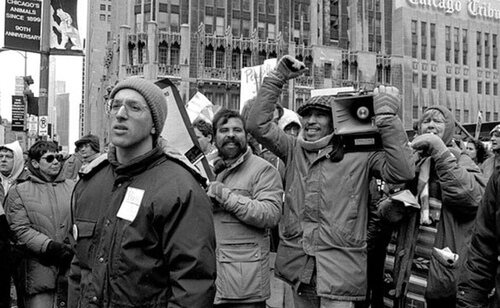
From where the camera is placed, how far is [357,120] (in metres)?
4.15

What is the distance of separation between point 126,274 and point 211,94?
4994 centimetres

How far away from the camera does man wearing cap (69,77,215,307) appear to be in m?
2.58

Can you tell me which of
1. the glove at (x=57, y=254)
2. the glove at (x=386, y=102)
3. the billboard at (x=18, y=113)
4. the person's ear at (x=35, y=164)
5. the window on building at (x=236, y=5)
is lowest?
the glove at (x=57, y=254)

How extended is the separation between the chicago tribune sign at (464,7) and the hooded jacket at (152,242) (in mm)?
64215

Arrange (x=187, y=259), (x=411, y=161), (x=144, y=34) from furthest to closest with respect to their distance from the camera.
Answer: (x=144, y=34) → (x=411, y=161) → (x=187, y=259)

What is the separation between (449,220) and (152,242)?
251cm


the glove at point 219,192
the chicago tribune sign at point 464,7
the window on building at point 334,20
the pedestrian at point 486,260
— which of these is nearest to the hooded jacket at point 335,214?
the glove at point 219,192

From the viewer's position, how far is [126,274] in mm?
2590

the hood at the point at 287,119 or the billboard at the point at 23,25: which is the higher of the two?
the billboard at the point at 23,25

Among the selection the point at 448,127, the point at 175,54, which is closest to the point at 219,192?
the point at 448,127

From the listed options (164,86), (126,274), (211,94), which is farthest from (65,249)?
(211,94)

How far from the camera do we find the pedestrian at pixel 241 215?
4.41m

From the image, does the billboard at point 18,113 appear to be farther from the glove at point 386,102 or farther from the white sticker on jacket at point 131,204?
the white sticker on jacket at point 131,204

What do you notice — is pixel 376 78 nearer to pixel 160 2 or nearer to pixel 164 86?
pixel 160 2
